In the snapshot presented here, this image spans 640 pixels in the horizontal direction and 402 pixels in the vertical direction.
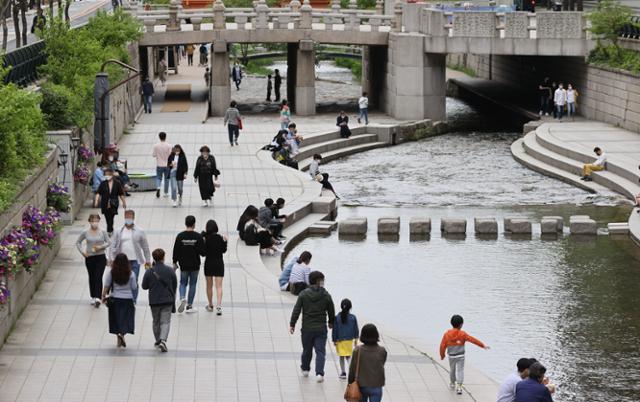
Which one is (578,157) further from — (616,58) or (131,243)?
(131,243)

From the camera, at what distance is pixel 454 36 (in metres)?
51.2

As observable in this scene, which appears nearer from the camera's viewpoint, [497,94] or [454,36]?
[454,36]

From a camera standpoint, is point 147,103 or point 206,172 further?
point 147,103

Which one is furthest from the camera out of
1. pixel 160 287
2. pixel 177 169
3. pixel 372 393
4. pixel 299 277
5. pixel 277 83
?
pixel 277 83

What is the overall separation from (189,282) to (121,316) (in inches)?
83.0

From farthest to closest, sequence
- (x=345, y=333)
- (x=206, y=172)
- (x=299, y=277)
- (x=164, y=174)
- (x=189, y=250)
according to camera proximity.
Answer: (x=164, y=174)
(x=206, y=172)
(x=299, y=277)
(x=189, y=250)
(x=345, y=333)

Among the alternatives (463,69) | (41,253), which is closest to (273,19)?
(463,69)

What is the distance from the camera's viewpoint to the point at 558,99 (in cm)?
4941

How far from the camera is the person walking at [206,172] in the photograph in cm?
2841

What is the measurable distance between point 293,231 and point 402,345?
10.2 m

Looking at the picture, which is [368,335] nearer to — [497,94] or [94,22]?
[94,22]

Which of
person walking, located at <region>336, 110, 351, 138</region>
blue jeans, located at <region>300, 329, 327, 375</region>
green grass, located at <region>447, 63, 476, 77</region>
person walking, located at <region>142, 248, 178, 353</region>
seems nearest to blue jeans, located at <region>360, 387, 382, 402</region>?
blue jeans, located at <region>300, 329, 327, 375</region>

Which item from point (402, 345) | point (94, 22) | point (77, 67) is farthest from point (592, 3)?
point (402, 345)

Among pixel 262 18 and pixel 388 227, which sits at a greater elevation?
pixel 262 18
